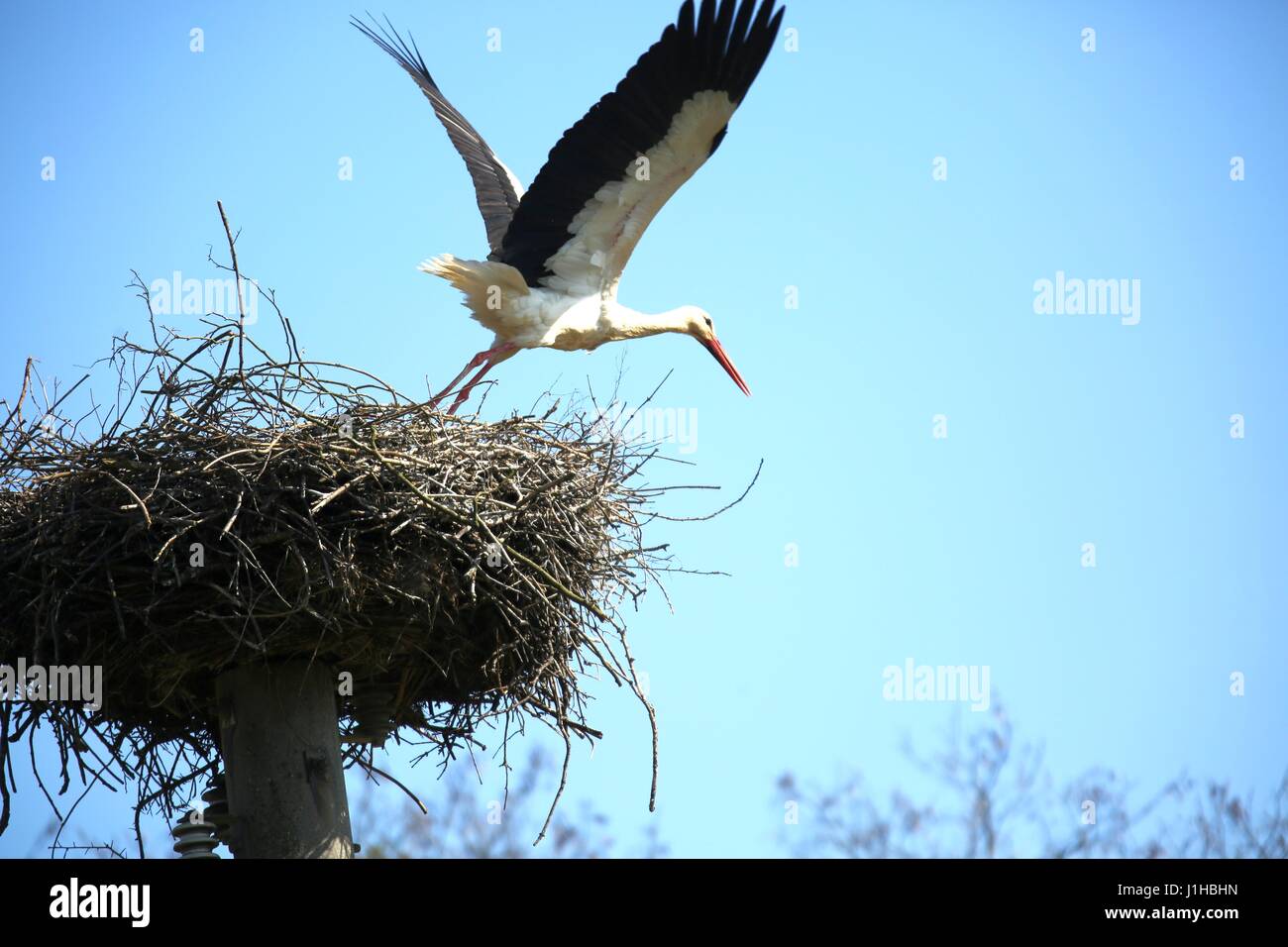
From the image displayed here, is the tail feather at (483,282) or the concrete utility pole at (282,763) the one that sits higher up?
the tail feather at (483,282)

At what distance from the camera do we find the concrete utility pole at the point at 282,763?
5.24 m

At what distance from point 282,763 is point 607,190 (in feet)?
11.0

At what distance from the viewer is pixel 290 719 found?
535 centimetres

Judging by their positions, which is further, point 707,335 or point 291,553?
point 707,335

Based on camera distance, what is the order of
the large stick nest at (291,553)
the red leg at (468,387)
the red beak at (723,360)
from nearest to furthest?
the large stick nest at (291,553)
the red leg at (468,387)
the red beak at (723,360)

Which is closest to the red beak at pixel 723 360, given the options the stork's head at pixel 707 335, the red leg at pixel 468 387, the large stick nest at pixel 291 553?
the stork's head at pixel 707 335

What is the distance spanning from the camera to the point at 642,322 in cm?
859

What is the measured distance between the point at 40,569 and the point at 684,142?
3.63 metres

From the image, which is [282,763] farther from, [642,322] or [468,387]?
[642,322]

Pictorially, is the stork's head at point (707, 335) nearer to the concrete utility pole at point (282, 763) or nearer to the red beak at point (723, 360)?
the red beak at point (723, 360)

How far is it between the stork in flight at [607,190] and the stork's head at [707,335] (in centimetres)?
71

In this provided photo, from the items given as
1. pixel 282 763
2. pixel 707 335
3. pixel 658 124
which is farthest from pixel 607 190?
pixel 282 763
